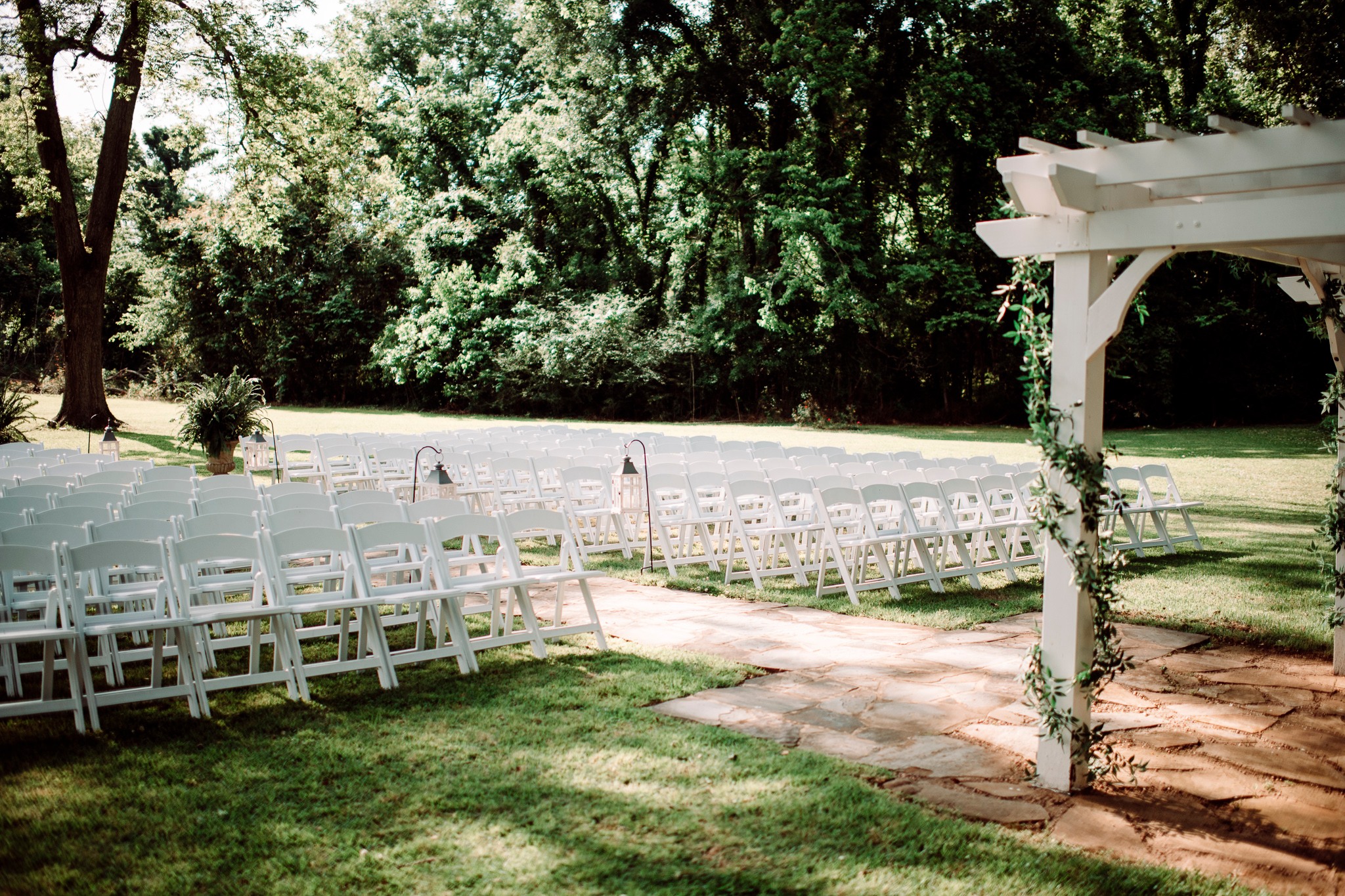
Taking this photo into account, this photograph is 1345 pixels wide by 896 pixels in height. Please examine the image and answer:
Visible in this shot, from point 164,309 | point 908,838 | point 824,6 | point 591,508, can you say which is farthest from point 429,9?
point 908,838

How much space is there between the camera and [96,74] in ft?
65.6

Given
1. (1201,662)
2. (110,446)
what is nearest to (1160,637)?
(1201,662)

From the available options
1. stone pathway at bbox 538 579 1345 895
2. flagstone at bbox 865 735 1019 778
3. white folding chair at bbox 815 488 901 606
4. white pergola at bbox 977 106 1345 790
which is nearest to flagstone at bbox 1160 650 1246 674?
stone pathway at bbox 538 579 1345 895

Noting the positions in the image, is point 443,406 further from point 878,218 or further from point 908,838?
point 908,838

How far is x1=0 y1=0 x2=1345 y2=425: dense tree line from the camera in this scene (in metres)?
26.0

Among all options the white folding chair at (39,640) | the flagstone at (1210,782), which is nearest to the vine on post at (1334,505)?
the flagstone at (1210,782)

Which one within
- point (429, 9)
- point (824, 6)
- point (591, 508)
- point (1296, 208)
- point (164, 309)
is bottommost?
point (591, 508)

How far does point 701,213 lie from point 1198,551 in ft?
71.7

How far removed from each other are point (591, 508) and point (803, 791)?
206 inches

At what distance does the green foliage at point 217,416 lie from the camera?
15.2 m

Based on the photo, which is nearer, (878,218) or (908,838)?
(908,838)

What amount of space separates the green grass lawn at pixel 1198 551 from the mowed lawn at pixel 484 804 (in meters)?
2.56

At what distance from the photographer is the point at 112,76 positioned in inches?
784

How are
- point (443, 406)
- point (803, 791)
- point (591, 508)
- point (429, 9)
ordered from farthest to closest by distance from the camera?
1. point (429, 9)
2. point (443, 406)
3. point (591, 508)
4. point (803, 791)
